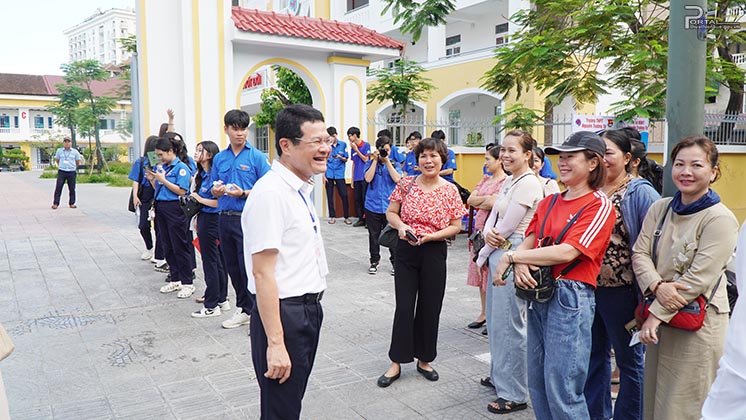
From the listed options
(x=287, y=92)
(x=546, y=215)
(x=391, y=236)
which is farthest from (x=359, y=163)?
(x=546, y=215)

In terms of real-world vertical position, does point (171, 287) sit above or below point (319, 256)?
below

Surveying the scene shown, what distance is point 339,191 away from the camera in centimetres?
1244

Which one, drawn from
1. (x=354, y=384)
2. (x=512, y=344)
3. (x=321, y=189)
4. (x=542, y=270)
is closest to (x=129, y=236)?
(x=321, y=189)

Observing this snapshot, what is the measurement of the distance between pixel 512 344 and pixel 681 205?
1.48 metres

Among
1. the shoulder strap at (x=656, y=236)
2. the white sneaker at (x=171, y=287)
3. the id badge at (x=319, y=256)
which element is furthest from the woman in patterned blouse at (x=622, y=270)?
the white sneaker at (x=171, y=287)

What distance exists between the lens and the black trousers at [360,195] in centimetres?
1175

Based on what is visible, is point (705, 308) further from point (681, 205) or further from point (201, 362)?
point (201, 362)

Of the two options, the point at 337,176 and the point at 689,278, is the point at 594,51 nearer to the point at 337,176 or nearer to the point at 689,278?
the point at 337,176

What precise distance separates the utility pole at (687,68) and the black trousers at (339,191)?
9.16 meters

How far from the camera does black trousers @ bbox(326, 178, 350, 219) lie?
1235cm

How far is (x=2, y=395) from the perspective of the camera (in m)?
1.87

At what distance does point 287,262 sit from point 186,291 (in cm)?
462

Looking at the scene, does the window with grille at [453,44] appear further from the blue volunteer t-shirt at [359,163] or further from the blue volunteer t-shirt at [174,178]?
the blue volunteer t-shirt at [174,178]

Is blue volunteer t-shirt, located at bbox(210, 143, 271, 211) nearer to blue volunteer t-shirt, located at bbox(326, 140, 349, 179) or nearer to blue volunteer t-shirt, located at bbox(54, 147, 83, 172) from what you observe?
blue volunteer t-shirt, located at bbox(326, 140, 349, 179)
